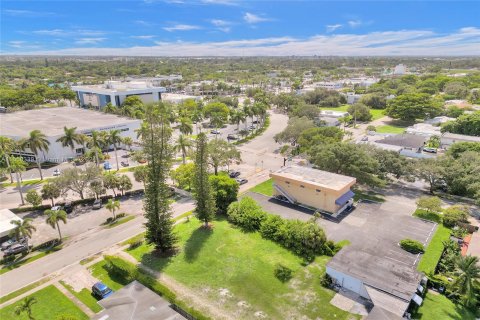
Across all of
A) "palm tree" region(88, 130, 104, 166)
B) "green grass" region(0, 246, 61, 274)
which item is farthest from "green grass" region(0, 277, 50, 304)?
"palm tree" region(88, 130, 104, 166)

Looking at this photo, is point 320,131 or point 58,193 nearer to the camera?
point 58,193

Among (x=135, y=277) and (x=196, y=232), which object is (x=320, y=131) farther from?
(x=135, y=277)

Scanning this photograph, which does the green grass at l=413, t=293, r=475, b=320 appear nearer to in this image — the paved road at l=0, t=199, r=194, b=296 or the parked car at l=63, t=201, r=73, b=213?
the paved road at l=0, t=199, r=194, b=296

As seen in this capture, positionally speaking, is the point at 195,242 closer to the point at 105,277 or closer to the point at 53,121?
the point at 105,277

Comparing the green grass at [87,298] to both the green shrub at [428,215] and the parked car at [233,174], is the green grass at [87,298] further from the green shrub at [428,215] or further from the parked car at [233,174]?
the green shrub at [428,215]

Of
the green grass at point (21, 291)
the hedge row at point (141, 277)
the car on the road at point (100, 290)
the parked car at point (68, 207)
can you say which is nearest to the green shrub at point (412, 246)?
the hedge row at point (141, 277)

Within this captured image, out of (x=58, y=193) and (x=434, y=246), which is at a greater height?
(x=58, y=193)

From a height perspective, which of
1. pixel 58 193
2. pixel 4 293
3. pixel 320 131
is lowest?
pixel 4 293

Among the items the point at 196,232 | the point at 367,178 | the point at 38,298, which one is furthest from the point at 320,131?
the point at 38,298
